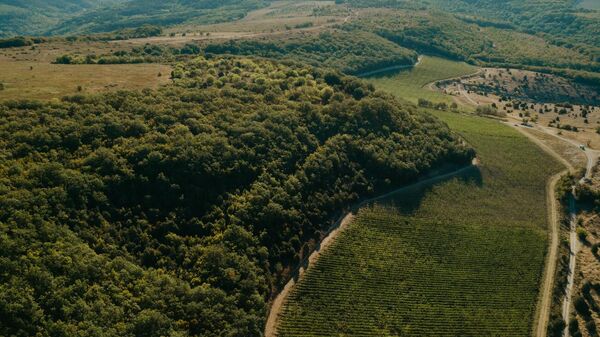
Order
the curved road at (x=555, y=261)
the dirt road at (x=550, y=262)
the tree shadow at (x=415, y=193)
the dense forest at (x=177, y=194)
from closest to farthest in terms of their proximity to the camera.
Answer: the dense forest at (x=177, y=194) → the dirt road at (x=550, y=262) → the curved road at (x=555, y=261) → the tree shadow at (x=415, y=193)

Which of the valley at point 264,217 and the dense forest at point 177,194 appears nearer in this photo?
the dense forest at point 177,194

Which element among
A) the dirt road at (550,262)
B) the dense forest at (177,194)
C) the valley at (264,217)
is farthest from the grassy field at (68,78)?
the dirt road at (550,262)

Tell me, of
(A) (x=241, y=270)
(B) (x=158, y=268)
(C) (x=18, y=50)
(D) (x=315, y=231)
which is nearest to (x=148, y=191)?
(B) (x=158, y=268)

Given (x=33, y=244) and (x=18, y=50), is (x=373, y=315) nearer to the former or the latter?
(x=33, y=244)

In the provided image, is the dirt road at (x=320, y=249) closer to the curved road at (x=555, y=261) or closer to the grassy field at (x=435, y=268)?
the grassy field at (x=435, y=268)

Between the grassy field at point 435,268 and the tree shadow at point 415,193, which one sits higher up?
the tree shadow at point 415,193

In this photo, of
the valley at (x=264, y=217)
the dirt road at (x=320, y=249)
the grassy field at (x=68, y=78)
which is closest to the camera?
the valley at (x=264, y=217)

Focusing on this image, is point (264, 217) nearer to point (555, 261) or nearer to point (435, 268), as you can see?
point (435, 268)
